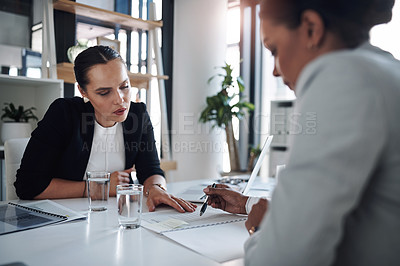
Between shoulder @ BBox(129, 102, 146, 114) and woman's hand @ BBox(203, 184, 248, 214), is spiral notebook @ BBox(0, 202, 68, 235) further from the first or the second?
shoulder @ BBox(129, 102, 146, 114)

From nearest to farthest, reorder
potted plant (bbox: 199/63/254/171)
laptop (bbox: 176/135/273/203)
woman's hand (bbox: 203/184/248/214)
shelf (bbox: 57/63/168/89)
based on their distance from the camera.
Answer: woman's hand (bbox: 203/184/248/214)
laptop (bbox: 176/135/273/203)
shelf (bbox: 57/63/168/89)
potted plant (bbox: 199/63/254/171)

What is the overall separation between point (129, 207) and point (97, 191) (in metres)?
0.26

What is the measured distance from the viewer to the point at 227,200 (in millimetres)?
1150

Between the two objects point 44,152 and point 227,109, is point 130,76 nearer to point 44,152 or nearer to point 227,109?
point 227,109

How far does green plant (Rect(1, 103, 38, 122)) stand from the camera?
2.43 metres

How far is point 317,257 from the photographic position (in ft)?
1.40

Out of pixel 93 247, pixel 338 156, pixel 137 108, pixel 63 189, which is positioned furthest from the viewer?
pixel 137 108

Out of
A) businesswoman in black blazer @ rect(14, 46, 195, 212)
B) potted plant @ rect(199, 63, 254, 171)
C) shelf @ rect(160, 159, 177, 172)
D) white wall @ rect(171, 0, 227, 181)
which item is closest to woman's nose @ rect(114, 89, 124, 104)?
businesswoman in black blazer @ rect(14, 46, 195, 212)

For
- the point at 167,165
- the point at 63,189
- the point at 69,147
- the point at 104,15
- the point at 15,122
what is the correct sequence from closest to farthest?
the point at 63,189
the point at 69,147
the point at 15,122
the point at 104,15
the point at 167,165

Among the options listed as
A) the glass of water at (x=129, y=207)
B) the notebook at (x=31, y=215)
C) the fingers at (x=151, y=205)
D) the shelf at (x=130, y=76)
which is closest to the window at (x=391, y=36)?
the shelf at (x=130, y=76)

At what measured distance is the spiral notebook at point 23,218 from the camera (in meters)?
0.95

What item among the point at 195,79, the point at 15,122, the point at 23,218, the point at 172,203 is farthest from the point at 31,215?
the point at 195,79

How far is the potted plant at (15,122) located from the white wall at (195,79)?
5.64ft

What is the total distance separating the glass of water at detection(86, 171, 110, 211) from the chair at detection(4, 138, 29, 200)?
555mm
